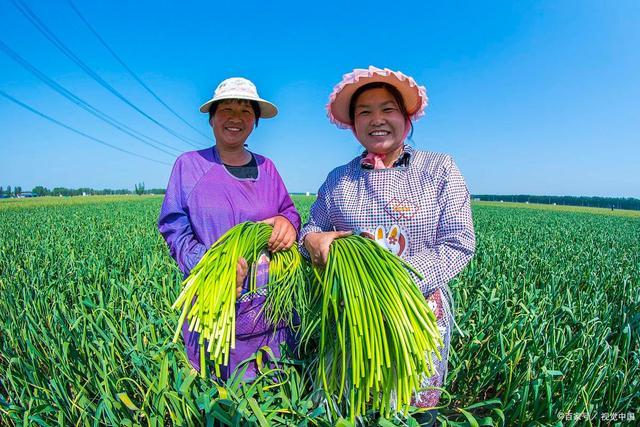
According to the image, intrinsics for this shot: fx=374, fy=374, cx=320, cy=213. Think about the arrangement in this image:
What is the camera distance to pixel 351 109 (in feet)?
5.12

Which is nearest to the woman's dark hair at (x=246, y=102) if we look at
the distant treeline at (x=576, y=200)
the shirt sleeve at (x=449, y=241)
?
the shirt sleeve at (x=449, y=241)

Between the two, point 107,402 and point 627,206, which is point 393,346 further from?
point 627,206

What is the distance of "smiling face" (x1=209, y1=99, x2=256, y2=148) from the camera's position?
5.28 feet

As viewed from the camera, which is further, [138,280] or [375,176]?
[138,280]

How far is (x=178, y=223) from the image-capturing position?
5.04 ft

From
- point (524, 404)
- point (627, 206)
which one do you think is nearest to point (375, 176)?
point (524, 404)

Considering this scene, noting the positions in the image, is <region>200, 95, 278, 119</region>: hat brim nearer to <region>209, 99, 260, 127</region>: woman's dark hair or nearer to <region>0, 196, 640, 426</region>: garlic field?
<region>209, 99, 260, 127</region>: woman's dark hair

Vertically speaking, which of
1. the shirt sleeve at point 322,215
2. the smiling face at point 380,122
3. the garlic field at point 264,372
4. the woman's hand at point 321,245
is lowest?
the garlic field at point 264,372

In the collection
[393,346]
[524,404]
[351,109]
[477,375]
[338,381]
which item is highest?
[351,109]

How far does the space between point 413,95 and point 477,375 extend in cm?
151

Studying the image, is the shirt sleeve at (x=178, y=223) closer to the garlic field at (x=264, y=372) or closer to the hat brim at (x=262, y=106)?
the hat brim at (x=262, y=106)

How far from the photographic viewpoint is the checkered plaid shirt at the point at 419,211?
4.25 feet

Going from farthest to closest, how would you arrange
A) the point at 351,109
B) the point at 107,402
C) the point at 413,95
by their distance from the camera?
the point at 351,109 → the point at 413,95 → the point at 107,402

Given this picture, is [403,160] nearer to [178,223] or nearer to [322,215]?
[322,215]
